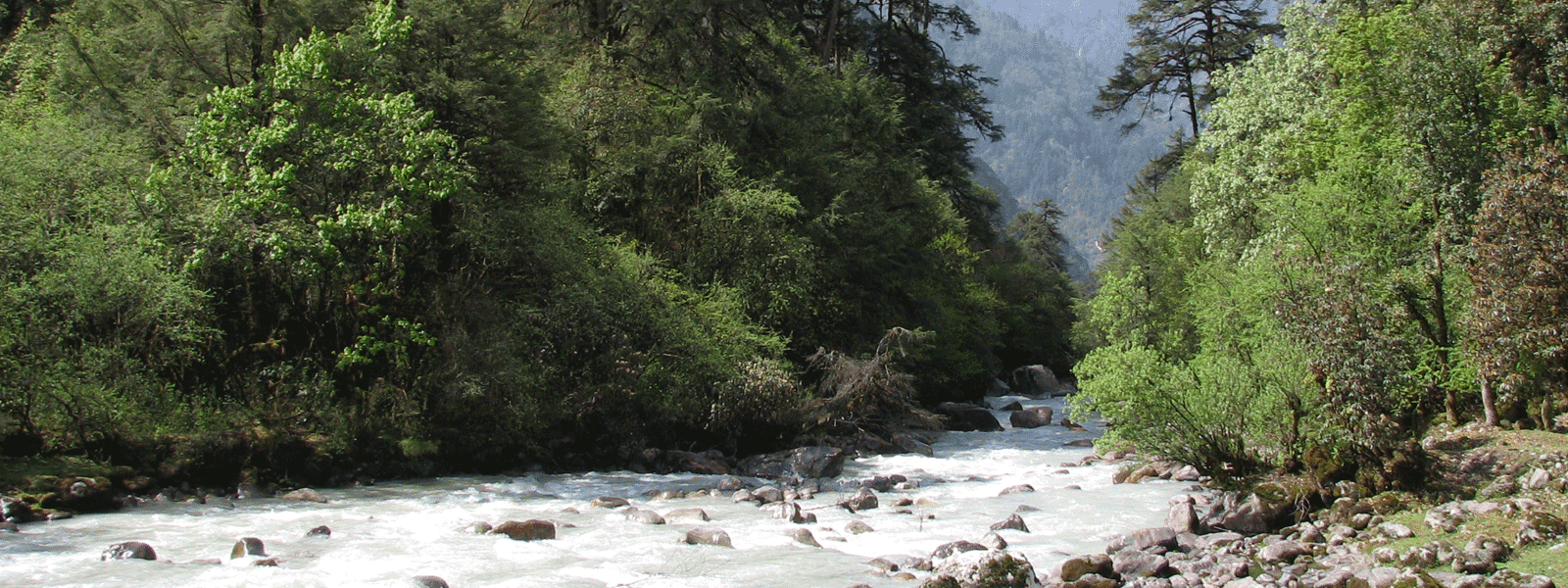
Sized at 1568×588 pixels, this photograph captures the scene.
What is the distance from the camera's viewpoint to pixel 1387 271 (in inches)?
727

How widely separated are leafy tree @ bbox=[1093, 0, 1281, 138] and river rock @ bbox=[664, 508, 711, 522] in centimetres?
Result: 2605

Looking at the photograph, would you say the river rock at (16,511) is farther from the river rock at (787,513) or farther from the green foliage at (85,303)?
the river rock at (787,513)

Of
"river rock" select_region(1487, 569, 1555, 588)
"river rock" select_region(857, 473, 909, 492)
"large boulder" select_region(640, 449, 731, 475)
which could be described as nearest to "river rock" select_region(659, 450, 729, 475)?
"large boulder" select_region(640, 449, 731, 475)

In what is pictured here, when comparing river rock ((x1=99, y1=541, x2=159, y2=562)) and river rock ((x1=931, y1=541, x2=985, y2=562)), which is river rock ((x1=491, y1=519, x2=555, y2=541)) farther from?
river rock ((x1=931, y1=541, x2=985, y2=562))

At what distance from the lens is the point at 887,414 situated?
29875mm

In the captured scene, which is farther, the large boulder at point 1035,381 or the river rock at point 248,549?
the large boulder at point 1035,381

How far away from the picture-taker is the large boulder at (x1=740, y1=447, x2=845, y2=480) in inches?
848

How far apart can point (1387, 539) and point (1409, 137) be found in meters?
9.54

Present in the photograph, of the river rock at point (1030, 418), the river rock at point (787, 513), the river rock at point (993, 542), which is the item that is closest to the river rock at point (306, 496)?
the river rock at point (787, 513)

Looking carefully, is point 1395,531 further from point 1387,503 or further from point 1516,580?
point 1516,580

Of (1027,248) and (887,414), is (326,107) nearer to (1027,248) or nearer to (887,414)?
(887,414)

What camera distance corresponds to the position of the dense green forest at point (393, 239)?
1656cm

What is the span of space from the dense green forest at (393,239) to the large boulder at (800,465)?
1955 millimetres

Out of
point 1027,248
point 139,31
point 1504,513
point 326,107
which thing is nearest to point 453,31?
point 326,107
